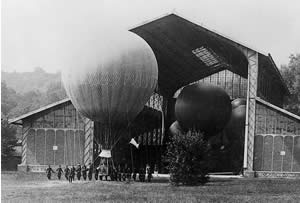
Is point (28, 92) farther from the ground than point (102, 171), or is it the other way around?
point (28, 92)

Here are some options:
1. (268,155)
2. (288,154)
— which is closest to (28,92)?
(268,155)

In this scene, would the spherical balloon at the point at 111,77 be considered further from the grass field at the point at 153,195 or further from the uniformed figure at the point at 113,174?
the grass field at the point at 153,195

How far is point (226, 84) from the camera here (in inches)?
1852

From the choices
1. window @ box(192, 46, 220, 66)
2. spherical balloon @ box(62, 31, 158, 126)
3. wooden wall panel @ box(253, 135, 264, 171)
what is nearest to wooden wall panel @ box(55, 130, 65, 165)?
spherical balloon @ box(62, 31, 158, 126)

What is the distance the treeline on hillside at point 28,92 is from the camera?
7800 centimetres

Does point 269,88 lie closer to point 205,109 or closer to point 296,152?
point 205,109

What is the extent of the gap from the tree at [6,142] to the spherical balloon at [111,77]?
17802mm

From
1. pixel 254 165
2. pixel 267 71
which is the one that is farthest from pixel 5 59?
pixel 267 71

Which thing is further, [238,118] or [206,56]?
[206,56]

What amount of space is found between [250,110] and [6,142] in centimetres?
2130

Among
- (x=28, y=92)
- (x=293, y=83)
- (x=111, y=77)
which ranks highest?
(x=28, y=92)

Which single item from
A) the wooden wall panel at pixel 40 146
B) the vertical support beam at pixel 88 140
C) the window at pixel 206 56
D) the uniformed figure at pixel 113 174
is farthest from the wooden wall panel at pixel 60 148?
the window at pixel 206 56

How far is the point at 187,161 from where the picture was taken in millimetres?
22344

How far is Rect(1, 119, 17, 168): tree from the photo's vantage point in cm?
3972
